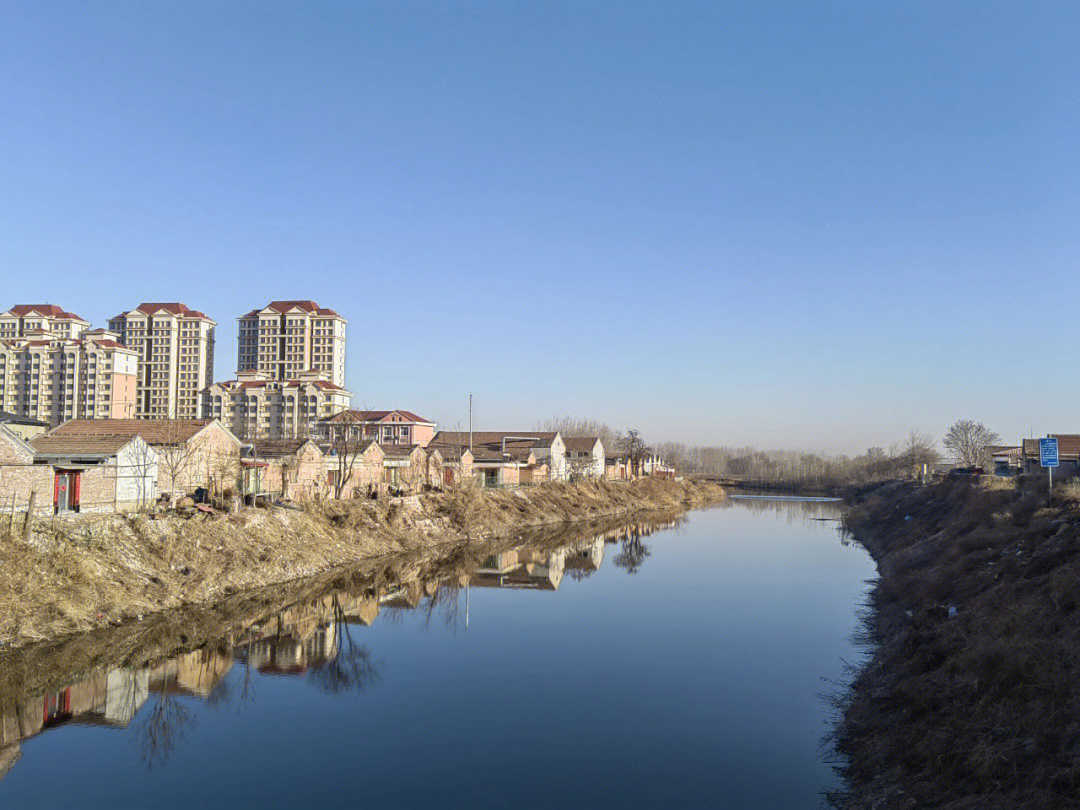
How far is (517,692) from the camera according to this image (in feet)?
46.0

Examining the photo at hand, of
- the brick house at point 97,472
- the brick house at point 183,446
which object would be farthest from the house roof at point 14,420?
the brick house at point 97,472

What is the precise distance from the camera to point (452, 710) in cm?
1293

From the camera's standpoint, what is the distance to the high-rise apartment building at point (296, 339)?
119812 millimetres

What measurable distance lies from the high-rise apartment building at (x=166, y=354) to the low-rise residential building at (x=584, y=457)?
66494 mm

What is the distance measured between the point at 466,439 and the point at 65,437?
40.8 meters

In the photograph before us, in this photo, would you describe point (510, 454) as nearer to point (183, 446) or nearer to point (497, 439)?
point (497, 439)

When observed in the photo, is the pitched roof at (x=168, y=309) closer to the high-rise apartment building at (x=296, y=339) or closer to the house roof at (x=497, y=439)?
the high-rise apartment building at (x=296, y=339)

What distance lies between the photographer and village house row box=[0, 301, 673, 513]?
2459cm

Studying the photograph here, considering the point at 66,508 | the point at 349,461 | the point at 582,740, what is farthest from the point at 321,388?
the point at 582,740

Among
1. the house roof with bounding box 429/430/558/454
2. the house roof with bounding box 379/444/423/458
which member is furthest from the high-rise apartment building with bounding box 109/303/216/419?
the house roof with bounding box 379/444/423/458

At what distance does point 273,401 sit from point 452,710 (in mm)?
94473

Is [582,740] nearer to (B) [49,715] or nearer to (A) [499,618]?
(B) [49,715]

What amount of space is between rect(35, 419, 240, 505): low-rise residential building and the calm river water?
8.99m

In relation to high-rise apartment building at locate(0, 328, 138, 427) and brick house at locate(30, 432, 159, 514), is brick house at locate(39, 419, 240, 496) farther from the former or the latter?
high-rise apartment building at locate(0, 328, 138, 427)
